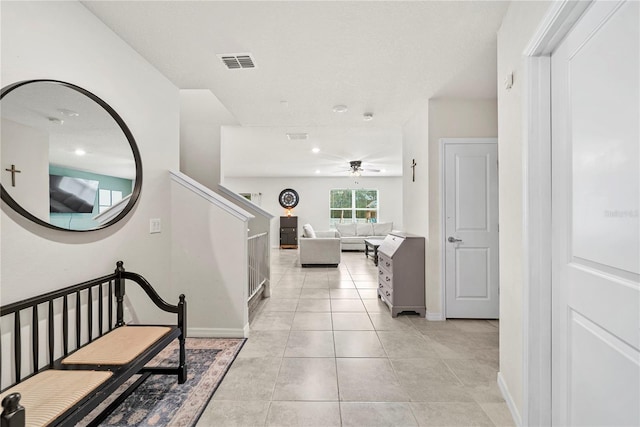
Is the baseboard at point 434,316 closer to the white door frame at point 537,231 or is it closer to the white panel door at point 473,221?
the white panel door at point 473,221

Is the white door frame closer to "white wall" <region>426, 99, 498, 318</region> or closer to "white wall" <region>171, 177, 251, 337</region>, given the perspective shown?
"white wall" <region>426, 99, 498, 318</region>

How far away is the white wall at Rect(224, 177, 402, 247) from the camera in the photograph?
1032cm

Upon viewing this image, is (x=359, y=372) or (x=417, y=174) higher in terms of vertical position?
(x=417, y=174)

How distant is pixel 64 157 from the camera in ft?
5.34

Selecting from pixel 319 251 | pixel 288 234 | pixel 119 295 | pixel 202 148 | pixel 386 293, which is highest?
pixel 202 148

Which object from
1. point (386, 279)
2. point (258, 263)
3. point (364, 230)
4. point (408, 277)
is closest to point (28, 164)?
point (258, 263)

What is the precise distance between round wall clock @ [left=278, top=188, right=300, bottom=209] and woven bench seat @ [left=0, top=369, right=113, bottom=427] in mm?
8960

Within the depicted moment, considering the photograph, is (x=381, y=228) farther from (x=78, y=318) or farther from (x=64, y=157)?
(x=64, y=157)

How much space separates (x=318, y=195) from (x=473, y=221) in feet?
24.3

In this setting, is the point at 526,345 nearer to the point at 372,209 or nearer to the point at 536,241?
the point at 536,241

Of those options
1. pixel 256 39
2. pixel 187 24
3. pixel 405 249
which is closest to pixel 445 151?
pixel 405 249

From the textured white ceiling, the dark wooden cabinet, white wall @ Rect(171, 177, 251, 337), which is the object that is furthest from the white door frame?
the dark wooden cabinet

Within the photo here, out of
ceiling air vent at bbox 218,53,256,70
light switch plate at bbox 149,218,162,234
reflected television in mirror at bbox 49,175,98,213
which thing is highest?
ceiling air vent at bbox 218,53,256,70

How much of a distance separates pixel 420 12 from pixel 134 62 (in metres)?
2.06
